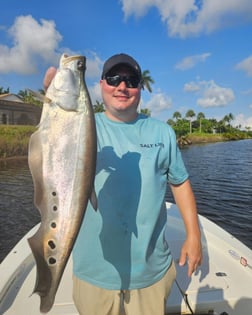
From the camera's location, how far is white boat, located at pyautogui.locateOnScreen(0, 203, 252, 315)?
3512mm

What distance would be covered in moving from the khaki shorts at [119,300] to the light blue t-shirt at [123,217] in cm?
6

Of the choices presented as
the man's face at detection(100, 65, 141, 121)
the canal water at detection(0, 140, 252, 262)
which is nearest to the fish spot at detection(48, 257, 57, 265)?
the man's face at detection(100, 65, 141, 121)

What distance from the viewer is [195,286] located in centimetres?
387

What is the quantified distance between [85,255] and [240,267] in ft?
9.18

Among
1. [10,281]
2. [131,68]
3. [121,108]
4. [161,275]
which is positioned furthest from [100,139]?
[10,281]

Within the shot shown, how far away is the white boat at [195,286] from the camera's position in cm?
351

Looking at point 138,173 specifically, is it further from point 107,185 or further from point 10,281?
point 10,281

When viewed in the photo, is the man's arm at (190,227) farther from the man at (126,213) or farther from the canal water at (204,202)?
the canal water at (204,202)

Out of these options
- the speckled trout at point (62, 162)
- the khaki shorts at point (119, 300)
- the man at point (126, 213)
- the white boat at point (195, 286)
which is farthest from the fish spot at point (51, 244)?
the white boat at point (195, 286)

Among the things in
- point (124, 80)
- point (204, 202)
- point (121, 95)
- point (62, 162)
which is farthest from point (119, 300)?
point (204, 202)

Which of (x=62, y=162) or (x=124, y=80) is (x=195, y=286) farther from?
(x=62, y=162)

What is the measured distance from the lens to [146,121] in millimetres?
2543

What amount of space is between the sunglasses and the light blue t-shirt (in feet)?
1.10

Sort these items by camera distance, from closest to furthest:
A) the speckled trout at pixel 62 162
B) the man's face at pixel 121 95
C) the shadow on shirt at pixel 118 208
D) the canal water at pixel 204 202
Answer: the speckled trout at pixel 62 162 → the shadow on shirt at pixel 118 208 → the man's face at pixel 121 95 → the canal water at pixel 204 202
